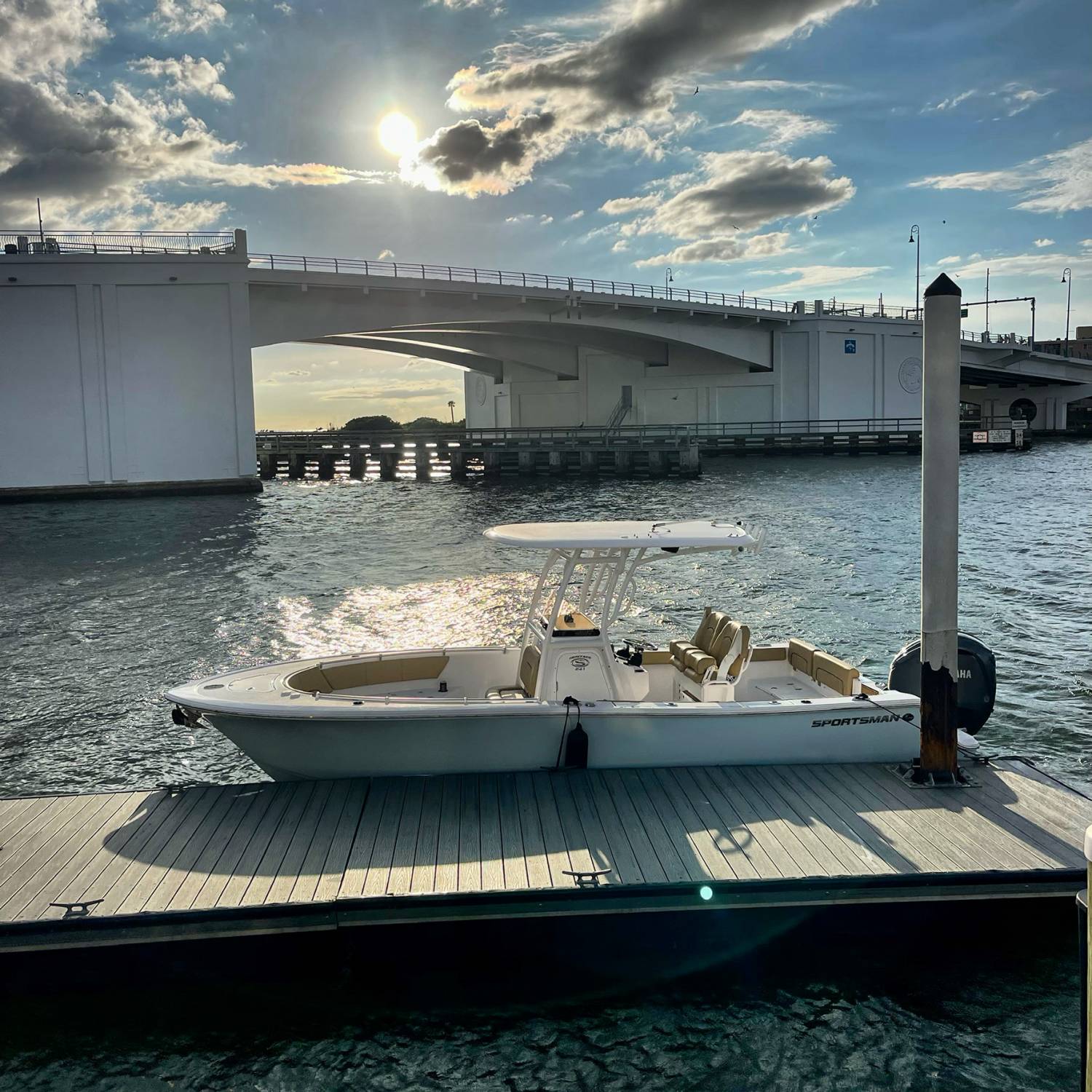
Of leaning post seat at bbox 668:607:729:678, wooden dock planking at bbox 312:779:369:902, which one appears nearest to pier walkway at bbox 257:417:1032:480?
leaning post seat at bbox 668:607:729:678

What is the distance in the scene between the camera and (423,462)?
67.2 meters

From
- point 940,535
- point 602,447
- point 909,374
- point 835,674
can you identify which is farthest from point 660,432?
point 940,535

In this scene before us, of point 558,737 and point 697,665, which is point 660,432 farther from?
point 558,737

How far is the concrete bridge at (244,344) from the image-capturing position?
47000 mm

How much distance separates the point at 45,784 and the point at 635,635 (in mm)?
10574

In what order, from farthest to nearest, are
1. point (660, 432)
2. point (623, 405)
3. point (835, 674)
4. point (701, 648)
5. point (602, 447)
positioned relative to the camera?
point (623, 405)
point (660, 432)
point (602, 447)
point (701, 648)
point (835, 674)

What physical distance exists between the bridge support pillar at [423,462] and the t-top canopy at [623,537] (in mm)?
57581

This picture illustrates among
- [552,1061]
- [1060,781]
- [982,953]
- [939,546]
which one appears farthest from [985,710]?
[552,1061]

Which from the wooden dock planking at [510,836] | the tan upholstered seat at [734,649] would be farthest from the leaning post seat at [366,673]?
the tan upholstered seat at [734,649]

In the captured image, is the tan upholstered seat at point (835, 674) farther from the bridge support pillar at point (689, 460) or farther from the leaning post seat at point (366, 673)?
the bridge support pillar at point (689, 460)

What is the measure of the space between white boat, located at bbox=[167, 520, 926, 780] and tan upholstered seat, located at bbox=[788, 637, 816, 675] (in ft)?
1.11

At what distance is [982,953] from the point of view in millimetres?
7504

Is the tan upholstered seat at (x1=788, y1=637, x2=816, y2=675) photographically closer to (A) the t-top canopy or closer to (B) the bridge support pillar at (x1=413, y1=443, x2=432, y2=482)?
(A) the t-top canopy

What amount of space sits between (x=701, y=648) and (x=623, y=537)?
1.96 m
